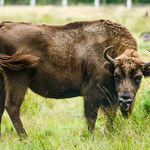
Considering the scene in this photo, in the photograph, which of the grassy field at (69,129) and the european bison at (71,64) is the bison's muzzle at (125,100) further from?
the grassy field at (69,129)

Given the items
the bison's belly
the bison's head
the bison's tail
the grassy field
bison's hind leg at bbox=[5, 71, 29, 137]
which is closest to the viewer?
the grassy field

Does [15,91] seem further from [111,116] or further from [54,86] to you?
[111,116]

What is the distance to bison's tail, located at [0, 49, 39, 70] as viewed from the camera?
4820 millimetres

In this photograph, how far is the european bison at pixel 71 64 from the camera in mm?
4875

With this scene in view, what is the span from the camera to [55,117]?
5906mm

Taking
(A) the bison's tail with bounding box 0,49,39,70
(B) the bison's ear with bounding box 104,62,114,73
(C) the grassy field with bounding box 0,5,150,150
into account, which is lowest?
(C) the grassy field with bounding box 0,5,150,150

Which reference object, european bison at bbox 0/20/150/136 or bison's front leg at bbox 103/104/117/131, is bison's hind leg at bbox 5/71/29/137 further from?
bison's front leg at bbox 103/104/117/131

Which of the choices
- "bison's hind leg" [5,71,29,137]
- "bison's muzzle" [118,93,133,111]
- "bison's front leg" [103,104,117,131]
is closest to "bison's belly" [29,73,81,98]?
"bison's hind leg" [5,71,29,137]

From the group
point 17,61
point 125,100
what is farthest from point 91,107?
point 17,61

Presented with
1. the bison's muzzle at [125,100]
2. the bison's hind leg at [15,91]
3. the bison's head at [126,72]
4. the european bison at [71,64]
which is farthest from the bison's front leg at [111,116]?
the bison's hind leg at [15,91]

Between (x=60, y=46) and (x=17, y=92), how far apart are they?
41.4 inches

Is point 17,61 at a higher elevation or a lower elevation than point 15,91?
higher

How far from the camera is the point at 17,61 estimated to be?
15.8ft

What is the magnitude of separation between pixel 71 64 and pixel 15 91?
1037 millimetres
